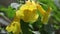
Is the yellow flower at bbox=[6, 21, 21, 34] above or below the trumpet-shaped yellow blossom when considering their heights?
below

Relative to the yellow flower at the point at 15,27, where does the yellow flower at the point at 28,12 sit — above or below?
above

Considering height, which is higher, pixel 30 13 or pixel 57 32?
pixel 30 13

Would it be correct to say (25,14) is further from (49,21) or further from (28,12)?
(49,21)

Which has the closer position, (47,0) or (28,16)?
(28,16)

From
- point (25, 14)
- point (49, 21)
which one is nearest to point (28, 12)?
point (25, 14)

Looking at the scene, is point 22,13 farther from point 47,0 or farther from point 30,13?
point 47,0

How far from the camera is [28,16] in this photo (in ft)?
1.61

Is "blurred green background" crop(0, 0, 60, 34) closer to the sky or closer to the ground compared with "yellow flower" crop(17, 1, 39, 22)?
closer to the ground

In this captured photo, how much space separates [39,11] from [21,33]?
96mm

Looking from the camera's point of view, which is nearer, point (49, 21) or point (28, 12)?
point (28, 12)

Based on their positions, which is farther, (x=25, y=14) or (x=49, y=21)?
(x=49, y=21)

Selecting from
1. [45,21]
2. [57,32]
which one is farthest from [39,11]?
[57,32]

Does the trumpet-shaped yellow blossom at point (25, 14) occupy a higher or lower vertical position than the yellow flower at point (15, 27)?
higher

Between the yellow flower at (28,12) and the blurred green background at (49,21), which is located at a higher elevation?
the yellow flower at (28,12)
